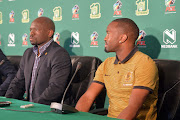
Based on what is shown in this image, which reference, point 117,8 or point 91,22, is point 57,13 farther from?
→ point 117,8

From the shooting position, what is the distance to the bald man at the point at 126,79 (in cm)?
169

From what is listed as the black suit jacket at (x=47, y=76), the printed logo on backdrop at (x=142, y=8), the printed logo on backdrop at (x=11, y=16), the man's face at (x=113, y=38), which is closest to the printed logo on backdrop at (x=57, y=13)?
the black suit jacket at (x=47, y=76)

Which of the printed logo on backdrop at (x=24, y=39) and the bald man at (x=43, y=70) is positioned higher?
the printed logo on backdrop at (x=24, y=39)

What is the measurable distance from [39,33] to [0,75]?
32.3 inches

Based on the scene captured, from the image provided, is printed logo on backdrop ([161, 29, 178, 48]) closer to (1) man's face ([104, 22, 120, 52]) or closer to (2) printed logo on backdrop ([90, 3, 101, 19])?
(1) man's face ([104, 22, 120, 52])

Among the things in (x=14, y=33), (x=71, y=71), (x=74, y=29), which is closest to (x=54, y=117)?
(x=71, y=71)

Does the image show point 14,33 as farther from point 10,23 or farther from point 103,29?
point 103,29

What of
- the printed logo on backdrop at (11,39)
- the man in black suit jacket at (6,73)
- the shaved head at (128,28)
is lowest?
the man in black suit jacket at (6,73)

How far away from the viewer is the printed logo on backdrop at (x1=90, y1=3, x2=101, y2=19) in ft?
9.42

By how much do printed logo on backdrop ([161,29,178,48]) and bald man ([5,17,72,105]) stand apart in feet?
3.01

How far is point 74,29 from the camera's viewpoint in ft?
10.2

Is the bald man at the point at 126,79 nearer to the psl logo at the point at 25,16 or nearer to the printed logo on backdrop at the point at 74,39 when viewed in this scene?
the printed logo on backdrop at the point at 74,39

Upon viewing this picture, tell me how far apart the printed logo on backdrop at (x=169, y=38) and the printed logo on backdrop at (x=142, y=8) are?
11.1 inches

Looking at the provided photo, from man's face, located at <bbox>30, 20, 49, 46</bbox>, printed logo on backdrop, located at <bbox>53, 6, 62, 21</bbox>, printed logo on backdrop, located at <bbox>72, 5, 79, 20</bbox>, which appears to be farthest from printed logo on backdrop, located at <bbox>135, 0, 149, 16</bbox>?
printed logo on backdrop, located at <bbox>53, 6, 62, 21</bbox>
